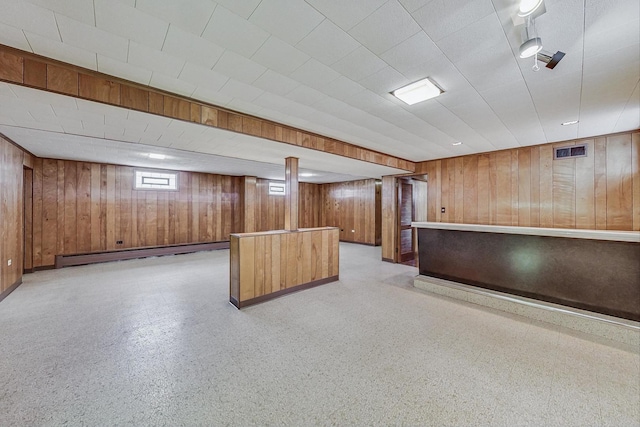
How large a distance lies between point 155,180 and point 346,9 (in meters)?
6.97

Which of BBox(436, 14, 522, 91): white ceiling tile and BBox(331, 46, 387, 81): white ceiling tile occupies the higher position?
BBox(331, 46, 387, 81): white ceiling tile

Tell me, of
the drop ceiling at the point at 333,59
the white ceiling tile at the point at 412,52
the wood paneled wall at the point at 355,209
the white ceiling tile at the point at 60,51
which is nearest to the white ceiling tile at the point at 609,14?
the drop ceiling at the point at 333,59

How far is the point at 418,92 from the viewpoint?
2.26 metres

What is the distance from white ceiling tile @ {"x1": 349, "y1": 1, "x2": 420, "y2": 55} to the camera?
1.36 meters

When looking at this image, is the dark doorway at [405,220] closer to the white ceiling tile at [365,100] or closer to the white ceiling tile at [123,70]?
the white ceiling tile at [365,100]

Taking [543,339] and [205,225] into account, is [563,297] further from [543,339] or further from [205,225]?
[205,225]

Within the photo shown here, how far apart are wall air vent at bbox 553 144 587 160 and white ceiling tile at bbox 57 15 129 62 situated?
563 cm

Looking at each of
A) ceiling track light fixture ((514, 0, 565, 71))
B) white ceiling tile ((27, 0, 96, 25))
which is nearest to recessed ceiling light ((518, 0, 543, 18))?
ceiling track light fixture ((514, 0, 565, 71))

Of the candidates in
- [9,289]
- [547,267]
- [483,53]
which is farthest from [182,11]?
[9,289]

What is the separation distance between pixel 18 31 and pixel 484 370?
4029mm

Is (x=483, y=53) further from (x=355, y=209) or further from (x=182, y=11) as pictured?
(x=355, y=209)

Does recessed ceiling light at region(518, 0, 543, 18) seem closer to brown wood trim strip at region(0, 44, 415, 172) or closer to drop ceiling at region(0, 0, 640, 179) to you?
drop ceiling at region(0, 0, 640, 179)

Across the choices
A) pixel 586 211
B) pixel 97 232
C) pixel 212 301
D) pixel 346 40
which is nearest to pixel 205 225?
pixel 97 232

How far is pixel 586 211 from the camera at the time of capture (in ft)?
12.4
